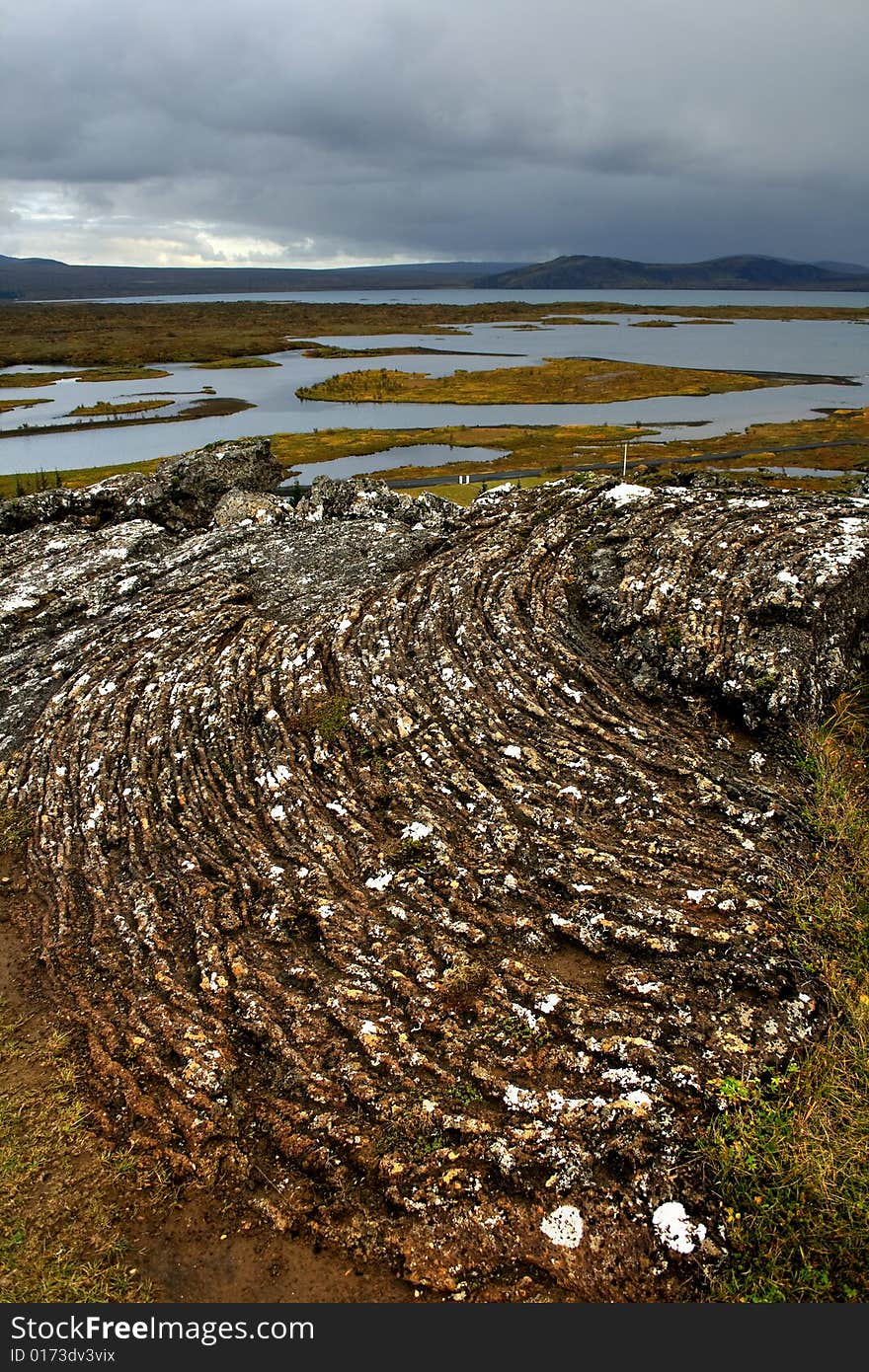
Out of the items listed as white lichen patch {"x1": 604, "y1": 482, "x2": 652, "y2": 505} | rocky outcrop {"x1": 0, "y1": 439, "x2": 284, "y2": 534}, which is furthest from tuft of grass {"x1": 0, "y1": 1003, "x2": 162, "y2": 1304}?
rocky outcrop {"x1": 0, "y1": 439, "x2": 284, "y2": 534}

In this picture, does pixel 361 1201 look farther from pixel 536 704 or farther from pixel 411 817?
pixel 536 704

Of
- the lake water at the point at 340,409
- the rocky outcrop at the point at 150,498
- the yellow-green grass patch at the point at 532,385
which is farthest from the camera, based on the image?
the yellow-green grass patch at the point at 532,385

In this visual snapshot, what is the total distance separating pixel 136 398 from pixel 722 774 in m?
115

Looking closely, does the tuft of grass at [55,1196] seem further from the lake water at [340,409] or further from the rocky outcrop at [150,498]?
Result: the lake water at [340,409]

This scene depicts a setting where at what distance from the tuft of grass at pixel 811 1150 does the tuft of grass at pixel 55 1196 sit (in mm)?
5206

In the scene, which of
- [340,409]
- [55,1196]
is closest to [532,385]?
[340,409]

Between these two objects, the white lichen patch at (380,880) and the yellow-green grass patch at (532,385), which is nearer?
the white lichen patch at (380,880)

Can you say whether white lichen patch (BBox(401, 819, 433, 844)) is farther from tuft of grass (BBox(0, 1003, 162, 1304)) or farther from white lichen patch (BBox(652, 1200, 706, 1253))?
white lichen patch (BBox(652, 1200, 706, 1253))

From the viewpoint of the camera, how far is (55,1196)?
7.32 meters

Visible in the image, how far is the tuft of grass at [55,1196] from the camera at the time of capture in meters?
6.58

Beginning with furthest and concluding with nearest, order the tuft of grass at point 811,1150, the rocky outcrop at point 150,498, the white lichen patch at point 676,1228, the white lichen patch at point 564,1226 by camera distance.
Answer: the rocky outcrop at point 150,498, the white lichen patch at point 564,1226, the white lichen patch at point 676,1228, the tuft of grass at point 811,1150

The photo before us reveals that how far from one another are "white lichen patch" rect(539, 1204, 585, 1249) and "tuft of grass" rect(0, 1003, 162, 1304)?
3.54 m

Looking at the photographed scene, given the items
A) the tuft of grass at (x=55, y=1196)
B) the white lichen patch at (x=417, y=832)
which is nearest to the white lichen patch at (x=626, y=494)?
the white lichen patch at (x=417, y=832)

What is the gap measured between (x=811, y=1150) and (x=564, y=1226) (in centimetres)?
227
